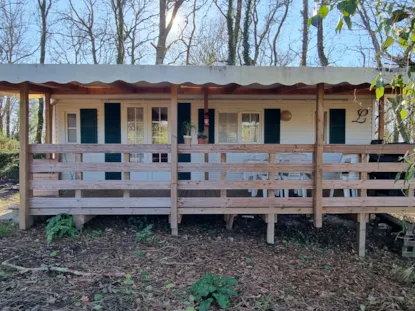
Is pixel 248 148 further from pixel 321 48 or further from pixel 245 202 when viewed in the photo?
pixel 321 48

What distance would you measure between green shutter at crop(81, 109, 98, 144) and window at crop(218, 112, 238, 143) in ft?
9.35

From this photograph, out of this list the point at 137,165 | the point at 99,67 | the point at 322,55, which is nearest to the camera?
the point at 99,67

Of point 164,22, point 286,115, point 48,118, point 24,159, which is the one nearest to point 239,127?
point 286,115

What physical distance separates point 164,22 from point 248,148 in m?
9.98

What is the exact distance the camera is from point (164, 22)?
12.7 m

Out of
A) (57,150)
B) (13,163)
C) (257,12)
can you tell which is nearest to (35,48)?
(13,163)

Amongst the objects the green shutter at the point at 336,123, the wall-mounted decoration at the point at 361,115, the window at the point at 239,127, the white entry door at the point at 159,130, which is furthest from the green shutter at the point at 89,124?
the wall-mounted decoration at the point at 361,115

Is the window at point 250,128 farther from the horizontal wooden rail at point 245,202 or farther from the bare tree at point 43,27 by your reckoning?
the bare tree at point 43,27

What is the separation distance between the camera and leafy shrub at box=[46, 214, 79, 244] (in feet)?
14.4

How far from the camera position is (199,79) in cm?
416

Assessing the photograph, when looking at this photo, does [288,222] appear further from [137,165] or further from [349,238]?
[137,165]

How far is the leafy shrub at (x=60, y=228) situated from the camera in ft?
14.4

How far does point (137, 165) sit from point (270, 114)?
146 inches

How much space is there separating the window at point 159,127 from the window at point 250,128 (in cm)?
176
